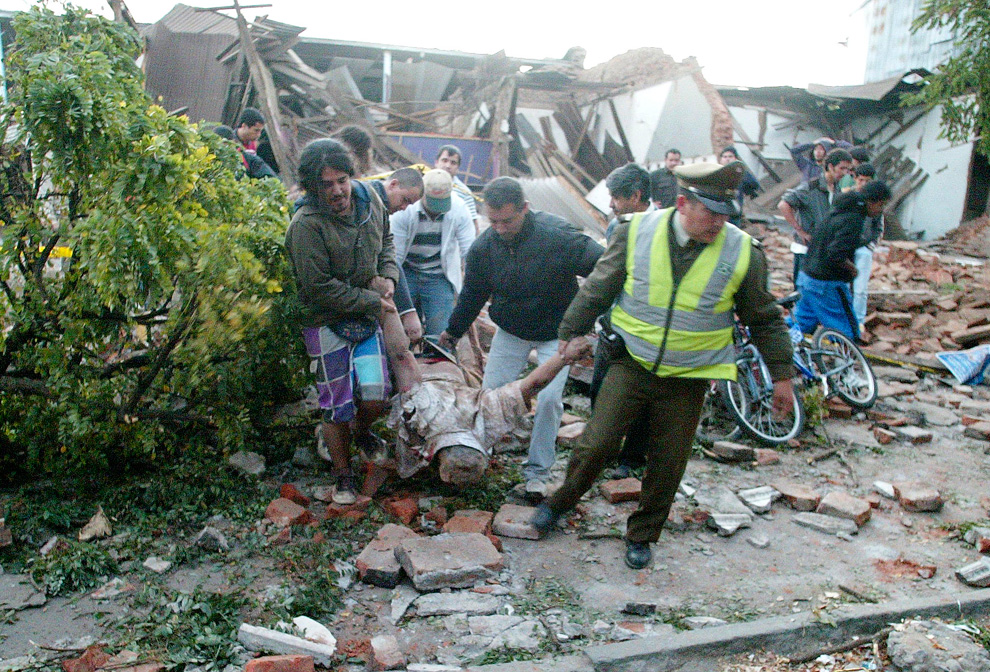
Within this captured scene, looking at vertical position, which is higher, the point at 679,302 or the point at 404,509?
the point at 679,302

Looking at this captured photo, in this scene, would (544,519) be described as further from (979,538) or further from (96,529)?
(979,538)

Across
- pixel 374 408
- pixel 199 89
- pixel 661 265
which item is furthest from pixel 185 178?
pixel 199 89

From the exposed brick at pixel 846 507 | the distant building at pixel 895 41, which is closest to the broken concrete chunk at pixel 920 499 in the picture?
the exposed brick at pixel 846 507

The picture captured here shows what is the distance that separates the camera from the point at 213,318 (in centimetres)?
398

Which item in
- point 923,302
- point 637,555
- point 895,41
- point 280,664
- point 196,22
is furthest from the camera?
point 895,41

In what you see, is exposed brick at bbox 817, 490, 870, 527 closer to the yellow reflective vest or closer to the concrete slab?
the concrete slab

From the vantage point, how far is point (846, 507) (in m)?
5.01

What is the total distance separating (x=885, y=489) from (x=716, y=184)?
3.01m

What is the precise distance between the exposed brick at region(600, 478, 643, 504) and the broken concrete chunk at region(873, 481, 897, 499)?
1797 mm

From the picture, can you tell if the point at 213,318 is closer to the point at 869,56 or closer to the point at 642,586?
the point at 642,586

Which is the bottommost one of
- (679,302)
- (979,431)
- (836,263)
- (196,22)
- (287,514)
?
(979,431)

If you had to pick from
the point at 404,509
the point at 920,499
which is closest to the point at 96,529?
the point at 404,509

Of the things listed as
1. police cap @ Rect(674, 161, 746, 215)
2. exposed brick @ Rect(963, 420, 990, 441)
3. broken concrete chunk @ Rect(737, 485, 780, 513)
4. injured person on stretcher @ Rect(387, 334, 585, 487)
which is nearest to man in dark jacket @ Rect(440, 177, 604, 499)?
injured person on stretcher @ Rect(387, 334, 585, 487)

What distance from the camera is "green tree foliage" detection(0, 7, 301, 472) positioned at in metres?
3.77
